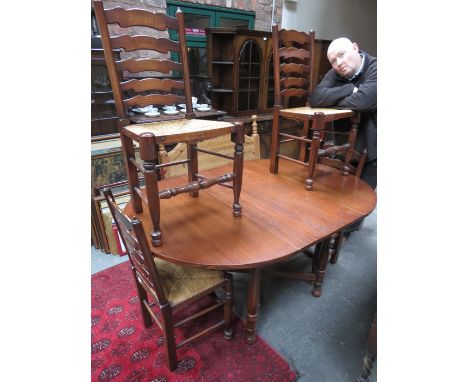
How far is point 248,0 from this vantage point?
3301mm

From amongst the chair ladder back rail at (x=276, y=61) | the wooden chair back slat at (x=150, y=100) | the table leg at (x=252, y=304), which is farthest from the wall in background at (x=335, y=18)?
the table leg at (x=252, y=304)

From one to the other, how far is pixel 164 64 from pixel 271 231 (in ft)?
2.94

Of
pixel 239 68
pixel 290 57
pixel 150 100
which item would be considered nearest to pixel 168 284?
pixel 150 100

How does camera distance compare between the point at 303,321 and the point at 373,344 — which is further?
the point at 303,321

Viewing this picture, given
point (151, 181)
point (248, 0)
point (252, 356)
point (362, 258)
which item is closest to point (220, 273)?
point (252, 356)

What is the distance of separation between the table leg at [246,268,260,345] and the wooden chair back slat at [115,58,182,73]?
1.01 m

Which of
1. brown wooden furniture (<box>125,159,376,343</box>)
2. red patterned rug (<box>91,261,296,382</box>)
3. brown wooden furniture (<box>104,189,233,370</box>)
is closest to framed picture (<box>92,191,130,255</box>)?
red patterned rug (<box>91,261,296,382</box>)

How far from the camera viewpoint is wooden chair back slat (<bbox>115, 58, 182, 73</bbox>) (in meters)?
1.23

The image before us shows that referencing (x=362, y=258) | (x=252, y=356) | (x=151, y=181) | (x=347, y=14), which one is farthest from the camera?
(x=347, y=14)

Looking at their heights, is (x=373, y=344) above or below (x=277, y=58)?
below

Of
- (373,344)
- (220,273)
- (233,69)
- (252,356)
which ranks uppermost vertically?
(233,69)

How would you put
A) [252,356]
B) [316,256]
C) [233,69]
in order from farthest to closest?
[233,69] → [316,256] → [252,356]

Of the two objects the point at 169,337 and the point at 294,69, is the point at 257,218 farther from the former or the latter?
the point at 294,69

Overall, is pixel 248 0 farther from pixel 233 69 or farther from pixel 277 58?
pixel 277 58
